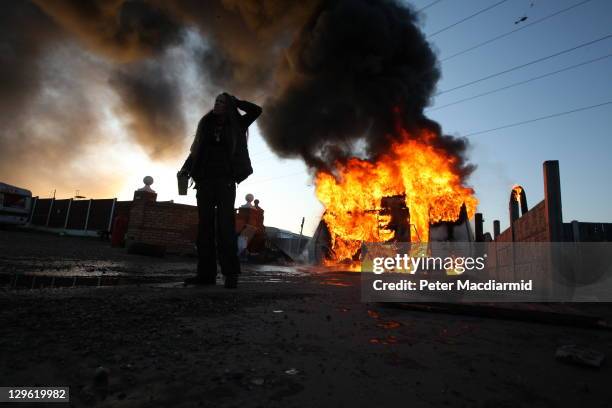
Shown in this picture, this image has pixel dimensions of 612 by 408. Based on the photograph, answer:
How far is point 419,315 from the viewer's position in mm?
2330

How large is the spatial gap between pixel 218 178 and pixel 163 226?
26.6 feet

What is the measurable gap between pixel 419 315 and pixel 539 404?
1344 millimetres

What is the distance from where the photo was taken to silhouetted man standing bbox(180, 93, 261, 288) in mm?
3563

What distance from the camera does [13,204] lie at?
16.2 metres

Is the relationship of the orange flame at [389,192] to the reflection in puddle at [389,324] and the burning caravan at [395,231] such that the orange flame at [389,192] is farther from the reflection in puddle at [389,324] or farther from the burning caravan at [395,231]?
the reflection in puddle at [389,324]

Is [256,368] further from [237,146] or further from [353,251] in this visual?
[353,251]

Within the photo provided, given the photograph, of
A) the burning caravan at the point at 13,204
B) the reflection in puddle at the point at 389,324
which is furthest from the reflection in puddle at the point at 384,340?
the burning caravan at the point at 13,204

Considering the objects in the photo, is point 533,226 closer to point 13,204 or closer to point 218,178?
point 218,178

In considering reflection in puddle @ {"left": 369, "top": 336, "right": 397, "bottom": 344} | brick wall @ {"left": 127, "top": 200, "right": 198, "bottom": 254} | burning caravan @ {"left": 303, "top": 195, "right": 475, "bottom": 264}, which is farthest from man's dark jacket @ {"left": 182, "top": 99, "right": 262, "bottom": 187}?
burning caravan @ {"left": 303, "top": 195, "right": 475, "bottom": 264}

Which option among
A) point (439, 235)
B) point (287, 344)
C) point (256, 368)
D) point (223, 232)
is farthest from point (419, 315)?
point (439, 235)

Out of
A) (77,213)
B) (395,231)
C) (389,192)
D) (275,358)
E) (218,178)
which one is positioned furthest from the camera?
(77,213)

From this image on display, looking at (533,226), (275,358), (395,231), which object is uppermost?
(395,231)

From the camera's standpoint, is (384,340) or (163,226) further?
(163,226)

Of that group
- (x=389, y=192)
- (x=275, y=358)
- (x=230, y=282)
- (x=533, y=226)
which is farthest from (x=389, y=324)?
(x=389, y=192)
